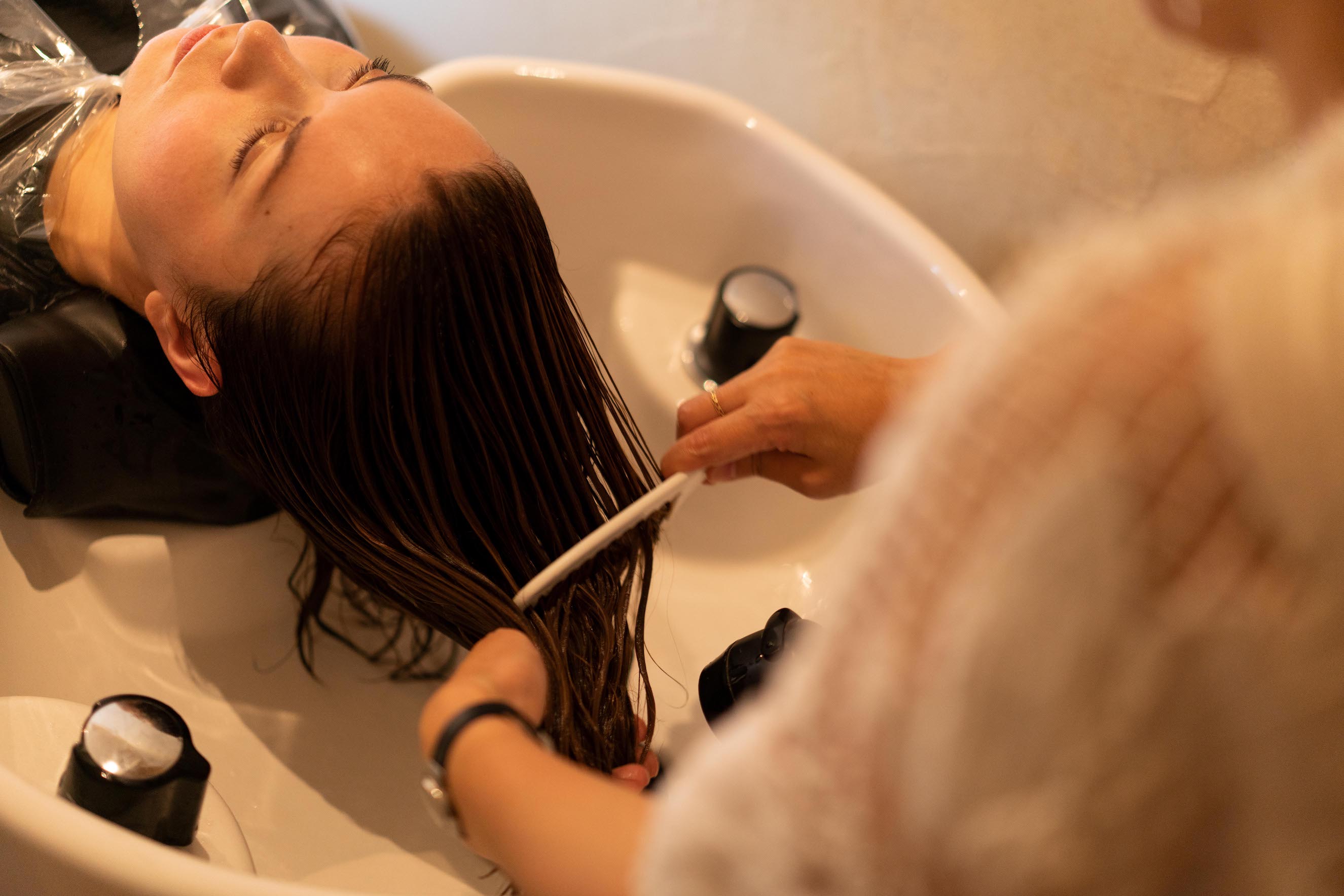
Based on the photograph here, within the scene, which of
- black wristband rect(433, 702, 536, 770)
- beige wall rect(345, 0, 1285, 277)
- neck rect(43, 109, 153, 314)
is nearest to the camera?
black wristband rect(433, 702, 536, 770)

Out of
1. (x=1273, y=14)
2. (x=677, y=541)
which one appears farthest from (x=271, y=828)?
(x=1273, y=14)

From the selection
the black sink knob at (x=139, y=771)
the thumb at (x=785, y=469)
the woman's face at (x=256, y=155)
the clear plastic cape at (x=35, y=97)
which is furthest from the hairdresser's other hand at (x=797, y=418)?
the clear plastic cape at (x=35, y=97)

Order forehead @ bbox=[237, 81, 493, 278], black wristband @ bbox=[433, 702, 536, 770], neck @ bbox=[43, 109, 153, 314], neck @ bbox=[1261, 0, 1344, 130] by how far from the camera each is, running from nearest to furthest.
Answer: neck @ bbox=[1261, 0, 1344, 130] → black wristband @ bbox=[433, 702, 536, 770] → forehead @ bbox=[237, 81, 493, 278] → neck @ bbox=[43, 109, 153, 314]

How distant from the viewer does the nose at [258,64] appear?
0.54 meters

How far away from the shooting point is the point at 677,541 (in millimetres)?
815

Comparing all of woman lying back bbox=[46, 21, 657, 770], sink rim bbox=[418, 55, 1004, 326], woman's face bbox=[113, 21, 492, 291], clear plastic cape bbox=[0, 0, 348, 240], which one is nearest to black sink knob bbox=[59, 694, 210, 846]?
woman lying back bbox=[46, 21, 657, 770]

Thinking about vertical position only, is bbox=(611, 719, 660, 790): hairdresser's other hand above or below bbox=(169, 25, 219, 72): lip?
below

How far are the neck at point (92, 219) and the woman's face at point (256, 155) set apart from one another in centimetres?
5

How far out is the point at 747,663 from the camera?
0.61m

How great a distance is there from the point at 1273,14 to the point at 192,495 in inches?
26.5

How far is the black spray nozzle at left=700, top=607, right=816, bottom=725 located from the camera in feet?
1.94

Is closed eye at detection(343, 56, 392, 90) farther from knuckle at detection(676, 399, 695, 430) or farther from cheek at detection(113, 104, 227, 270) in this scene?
knuckle at detection(676, 399, 695, 430)

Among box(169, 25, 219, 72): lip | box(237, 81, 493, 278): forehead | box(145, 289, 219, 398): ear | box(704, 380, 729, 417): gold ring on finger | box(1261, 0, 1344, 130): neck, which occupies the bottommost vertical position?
box(704, 380, 729, 417): gold ring on finger

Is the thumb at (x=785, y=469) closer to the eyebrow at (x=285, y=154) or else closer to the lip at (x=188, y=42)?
the eyebrow at (x=285, y=154)
